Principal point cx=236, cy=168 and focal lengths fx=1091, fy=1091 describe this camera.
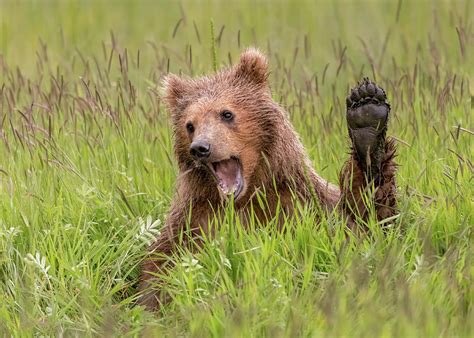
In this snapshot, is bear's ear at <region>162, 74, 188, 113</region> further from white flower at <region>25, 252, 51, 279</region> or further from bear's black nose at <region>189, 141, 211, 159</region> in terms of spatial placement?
white flower at <region>25, 252, 51, 279</region>

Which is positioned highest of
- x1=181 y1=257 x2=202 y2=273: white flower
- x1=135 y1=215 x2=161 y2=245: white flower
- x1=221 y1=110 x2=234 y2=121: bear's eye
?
x1=221 y1=110 x2=234 y2=121: bear's eye

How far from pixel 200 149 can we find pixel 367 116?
87 centimetres

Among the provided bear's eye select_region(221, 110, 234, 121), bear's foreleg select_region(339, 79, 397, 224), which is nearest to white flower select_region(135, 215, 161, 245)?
bear's eye select_region(221, 110, 234, 121)

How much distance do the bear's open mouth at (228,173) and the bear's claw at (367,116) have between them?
0.65 metres

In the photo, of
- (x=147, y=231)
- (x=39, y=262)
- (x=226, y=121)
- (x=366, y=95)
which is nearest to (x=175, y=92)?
(x=226, y=121)

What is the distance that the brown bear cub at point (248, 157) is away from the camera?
5.63 meters

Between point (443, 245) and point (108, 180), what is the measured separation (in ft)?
7.10

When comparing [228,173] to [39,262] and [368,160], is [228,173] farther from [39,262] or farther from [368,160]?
[39,262]

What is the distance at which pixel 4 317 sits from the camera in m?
5.18

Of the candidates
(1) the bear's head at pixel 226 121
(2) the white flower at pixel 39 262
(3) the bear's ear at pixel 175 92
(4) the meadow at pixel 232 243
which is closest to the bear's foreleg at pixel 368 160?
(4) the meadow at pixel 232 243

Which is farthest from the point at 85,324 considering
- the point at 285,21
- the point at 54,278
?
the point at 285,21

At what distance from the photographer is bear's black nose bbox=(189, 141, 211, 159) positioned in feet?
18.4

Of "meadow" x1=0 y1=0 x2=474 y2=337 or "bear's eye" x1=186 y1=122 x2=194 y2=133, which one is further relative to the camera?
"bear's eye" x1=186 y1=122 x2=194 y2=133

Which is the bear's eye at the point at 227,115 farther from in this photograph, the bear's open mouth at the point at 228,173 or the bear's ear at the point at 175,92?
the bear's ear at the point at 175,92
